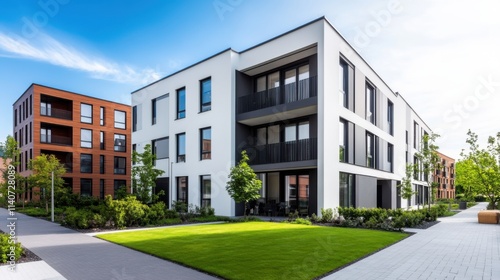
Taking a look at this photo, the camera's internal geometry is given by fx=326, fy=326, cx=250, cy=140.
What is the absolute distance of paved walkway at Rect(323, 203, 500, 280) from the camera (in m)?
6.73

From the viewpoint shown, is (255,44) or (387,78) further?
(387,78)

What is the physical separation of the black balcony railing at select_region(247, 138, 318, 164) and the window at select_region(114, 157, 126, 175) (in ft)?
88.7

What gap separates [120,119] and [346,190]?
109ft

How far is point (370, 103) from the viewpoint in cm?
2288

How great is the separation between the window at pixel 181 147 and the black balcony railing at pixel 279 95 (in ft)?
18.5

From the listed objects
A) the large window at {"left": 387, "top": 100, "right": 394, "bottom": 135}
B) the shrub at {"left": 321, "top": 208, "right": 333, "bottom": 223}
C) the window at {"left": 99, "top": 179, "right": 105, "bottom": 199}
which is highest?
the large window at {"left": 387, "top": 100, "right": 394, "bottom": 135}

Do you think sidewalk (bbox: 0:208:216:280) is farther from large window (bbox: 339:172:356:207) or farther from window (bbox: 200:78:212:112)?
window (bbox: 200:78:212:112)

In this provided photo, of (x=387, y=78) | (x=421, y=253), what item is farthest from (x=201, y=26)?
(x=387, y=78)

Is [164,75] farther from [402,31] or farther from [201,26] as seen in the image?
[402,31]

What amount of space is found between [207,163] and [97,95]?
25.6 m

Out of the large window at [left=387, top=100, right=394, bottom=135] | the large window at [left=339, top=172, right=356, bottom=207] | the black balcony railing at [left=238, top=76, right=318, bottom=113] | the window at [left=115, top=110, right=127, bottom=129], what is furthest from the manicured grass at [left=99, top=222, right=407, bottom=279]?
the window at [left=115, top=110, right=127, bottom=129]

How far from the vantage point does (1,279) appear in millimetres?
6574

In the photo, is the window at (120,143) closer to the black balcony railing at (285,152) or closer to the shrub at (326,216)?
the black balcony railing at (285,152)

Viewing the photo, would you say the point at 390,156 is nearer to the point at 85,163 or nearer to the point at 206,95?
the point at 206,95
